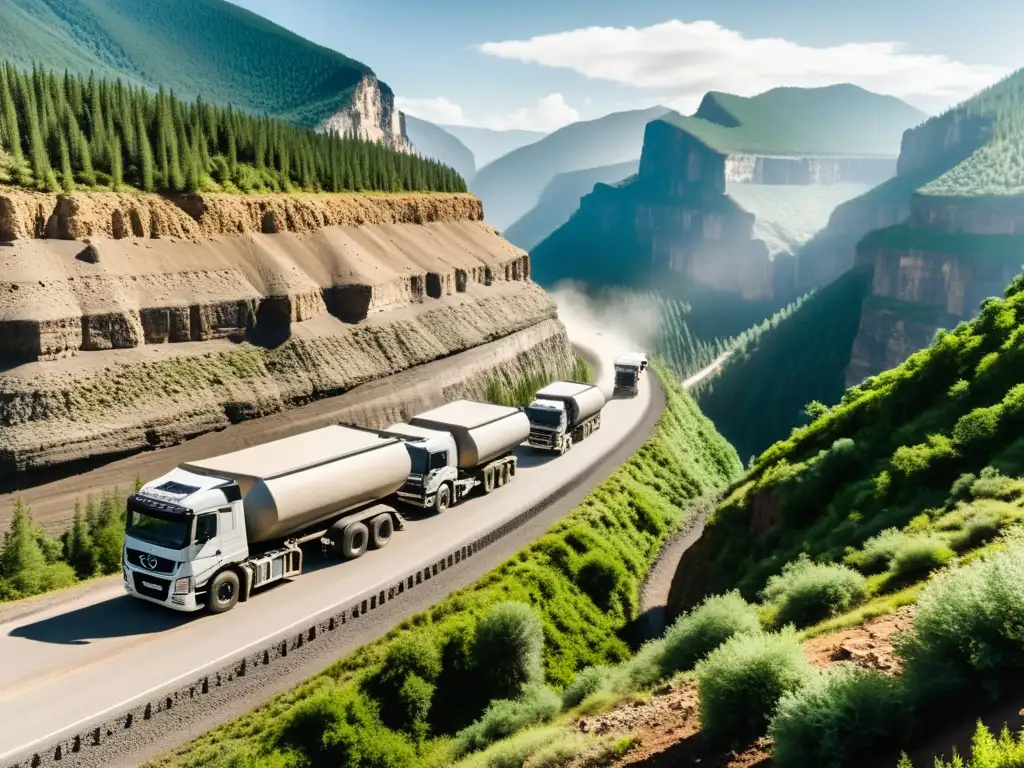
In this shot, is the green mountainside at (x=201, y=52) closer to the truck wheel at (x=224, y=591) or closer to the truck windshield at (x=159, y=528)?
the truck windshield at (x=159, y=528)

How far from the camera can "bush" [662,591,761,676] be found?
14.5 metres

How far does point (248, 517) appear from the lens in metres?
21.4

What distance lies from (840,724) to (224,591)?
1747 cm

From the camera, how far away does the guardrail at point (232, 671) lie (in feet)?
51.4

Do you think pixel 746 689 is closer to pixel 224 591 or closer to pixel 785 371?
pixel 224 591

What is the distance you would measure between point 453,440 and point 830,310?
146979 millimetres

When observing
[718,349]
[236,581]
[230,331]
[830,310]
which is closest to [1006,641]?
[236,581]

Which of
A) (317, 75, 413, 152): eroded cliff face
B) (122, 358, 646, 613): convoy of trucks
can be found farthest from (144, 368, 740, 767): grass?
(317, 75, 413, 152): eroded cliff face

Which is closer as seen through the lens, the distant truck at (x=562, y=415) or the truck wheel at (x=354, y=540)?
the truck wheel at (x=354, y=540)

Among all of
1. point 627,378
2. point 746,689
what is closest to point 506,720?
point 746,689

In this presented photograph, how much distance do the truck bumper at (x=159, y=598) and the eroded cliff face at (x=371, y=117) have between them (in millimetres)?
139864

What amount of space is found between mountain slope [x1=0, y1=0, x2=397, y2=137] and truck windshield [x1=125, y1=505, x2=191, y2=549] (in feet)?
445

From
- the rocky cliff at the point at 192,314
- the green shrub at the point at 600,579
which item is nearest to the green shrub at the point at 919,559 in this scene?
the green shrub at the point at 600,579

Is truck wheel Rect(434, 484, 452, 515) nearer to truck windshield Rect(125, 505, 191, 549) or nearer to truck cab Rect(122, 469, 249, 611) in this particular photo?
truck cab Rect(122, 469, 249, 611)
